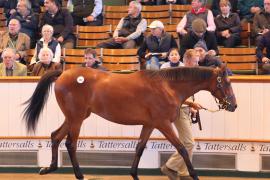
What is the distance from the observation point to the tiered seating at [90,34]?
46.6 feet

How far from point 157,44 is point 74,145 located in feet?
9.79

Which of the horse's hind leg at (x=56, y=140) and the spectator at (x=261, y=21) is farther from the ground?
the spectator at (x=261, y=21)

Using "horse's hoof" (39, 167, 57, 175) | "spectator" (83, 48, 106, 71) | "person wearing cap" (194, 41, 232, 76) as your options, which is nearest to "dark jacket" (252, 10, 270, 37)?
"person wearing cap" (194, 41, 232, 76)

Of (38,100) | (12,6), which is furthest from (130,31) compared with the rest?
(38,100)

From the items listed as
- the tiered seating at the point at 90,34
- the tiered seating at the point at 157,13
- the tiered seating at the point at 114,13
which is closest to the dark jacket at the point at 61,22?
the tiered seating at the point at 90,34

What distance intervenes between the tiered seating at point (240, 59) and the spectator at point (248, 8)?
3.76 feet

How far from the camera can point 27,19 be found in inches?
559

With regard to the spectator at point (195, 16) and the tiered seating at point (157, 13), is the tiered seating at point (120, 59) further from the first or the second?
the tiered seating at point (157, 13)

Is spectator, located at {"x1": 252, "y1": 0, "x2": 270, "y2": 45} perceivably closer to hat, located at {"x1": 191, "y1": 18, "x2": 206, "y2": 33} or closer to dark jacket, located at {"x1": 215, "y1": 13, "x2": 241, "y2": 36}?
dark jacket, located at {"x1": 215, "y1": 13, "x2": 241, "y2": 36}

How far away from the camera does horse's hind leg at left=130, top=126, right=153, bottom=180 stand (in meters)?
10.1

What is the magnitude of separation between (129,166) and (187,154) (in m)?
1.47

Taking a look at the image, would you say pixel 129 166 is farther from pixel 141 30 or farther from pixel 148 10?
pixel 148 10

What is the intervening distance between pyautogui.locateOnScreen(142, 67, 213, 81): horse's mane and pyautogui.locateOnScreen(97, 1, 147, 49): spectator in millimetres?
3414

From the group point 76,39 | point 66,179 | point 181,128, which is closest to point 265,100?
point 181,128
